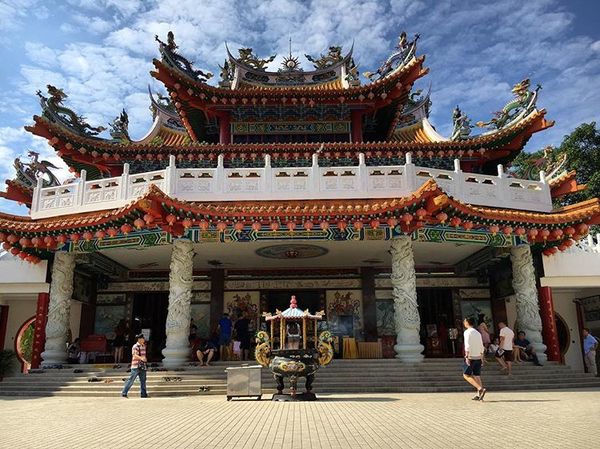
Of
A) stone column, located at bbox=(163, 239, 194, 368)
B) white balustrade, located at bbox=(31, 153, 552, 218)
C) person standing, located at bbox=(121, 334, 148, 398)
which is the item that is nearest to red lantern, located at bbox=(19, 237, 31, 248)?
white balustrade, located at bbox=(31, 153, 552, 218)

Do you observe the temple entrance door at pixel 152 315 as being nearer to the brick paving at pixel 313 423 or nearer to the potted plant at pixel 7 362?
the potted plant at pixel 7 362

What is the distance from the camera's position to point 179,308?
12078 millimetres

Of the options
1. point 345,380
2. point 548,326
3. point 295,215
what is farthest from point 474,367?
point 548,326

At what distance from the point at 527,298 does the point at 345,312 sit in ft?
20.0

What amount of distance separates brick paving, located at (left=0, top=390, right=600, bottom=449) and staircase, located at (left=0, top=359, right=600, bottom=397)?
1122 millimetres

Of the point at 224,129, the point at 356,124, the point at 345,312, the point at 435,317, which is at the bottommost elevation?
the point at 435,317

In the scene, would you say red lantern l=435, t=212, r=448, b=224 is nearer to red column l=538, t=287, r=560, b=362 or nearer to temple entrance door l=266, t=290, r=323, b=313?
red column l=538, t=287, r=560, b=362

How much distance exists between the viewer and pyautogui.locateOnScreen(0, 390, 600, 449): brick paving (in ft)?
17.2

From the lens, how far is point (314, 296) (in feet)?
55.8

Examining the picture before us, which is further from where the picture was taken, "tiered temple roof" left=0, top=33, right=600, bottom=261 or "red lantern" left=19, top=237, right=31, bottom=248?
"red lantern" left=19, top=237, right=31, bottom=248

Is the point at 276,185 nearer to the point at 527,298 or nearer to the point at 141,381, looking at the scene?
the point at 141,381

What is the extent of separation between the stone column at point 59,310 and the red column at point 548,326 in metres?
13.8

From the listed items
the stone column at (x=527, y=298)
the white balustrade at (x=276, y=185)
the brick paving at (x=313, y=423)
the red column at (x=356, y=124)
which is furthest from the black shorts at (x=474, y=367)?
the red column at (x=356, y=124)

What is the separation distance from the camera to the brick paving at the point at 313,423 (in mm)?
5234
